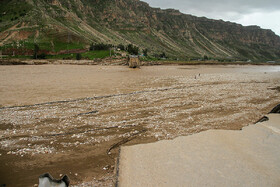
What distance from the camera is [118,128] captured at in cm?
865

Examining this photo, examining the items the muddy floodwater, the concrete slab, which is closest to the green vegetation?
the muddy floodwater

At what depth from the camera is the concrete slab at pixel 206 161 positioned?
4852 mm

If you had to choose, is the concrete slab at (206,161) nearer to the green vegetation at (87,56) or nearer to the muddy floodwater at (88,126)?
the muddy floodwater at (88,126)

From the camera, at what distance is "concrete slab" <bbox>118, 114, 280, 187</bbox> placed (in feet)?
15.9

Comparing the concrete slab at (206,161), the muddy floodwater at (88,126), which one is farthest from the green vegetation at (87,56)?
the concrete slab at (206,161)

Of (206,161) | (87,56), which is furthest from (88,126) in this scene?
(87,56)

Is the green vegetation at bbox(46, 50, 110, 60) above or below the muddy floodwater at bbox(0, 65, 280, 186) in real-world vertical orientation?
above

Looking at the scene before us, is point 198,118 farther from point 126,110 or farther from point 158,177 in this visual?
point 158,177

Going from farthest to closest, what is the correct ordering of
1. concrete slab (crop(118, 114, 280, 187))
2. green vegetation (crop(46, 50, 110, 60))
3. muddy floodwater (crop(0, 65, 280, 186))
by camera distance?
green vegetation (crop(46, 50, 110, 60))
muddy floodwater (crop(0, 65, 280, 186))
concrete slab (crop(118, 114, 280, 187))

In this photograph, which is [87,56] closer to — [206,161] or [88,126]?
[88,126]

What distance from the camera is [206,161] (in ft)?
18.7

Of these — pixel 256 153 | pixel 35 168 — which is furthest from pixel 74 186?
pixel 256 153

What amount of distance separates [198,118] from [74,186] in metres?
7.37

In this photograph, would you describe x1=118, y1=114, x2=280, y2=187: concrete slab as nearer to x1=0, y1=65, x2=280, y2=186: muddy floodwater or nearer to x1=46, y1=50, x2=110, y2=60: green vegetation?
x1=0, y1=65, x2=280, y2=186: muddy floodwater
